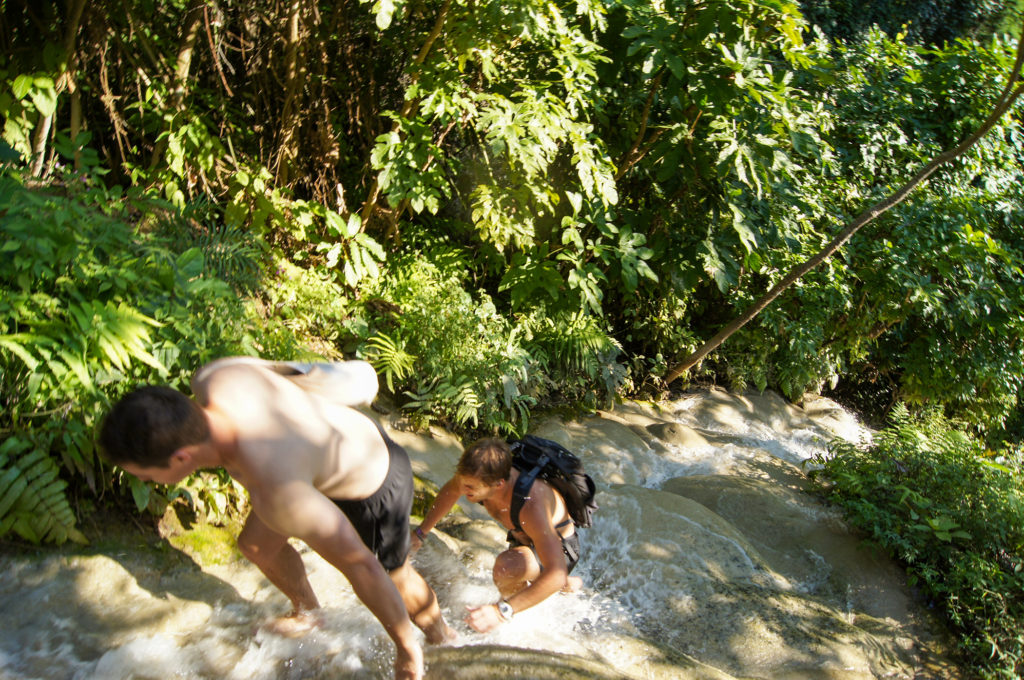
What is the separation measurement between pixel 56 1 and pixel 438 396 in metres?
3.95

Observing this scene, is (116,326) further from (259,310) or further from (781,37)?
(781,37)

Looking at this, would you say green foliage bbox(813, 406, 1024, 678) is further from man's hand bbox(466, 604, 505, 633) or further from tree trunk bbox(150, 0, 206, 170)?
tree trunk bbox(150, 0, 206, 170)

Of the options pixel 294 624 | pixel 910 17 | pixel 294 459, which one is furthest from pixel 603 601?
pixel 910 17

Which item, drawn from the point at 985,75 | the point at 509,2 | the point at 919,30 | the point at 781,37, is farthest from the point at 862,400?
the point at 509,2

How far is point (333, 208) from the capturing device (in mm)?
6020

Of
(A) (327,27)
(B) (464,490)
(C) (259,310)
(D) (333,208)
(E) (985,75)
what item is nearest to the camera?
(B) (464,490)

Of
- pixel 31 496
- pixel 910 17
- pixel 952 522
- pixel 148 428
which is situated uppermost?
pixel 910 17

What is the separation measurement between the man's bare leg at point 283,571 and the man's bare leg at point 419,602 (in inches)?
19.4

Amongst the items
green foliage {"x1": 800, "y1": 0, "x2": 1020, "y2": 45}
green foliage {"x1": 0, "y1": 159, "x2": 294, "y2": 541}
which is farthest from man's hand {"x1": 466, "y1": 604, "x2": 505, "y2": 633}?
green foliage {"x1": 800, "y1": 0, "x2": 1020, "y2": 45}

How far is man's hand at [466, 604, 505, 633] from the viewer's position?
2.66 metres

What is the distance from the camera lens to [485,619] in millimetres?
2684

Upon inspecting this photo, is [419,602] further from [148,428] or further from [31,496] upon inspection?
[31,496]

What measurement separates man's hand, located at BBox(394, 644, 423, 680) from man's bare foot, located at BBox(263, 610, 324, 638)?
2.71 feet

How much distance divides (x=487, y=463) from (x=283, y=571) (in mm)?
1005
